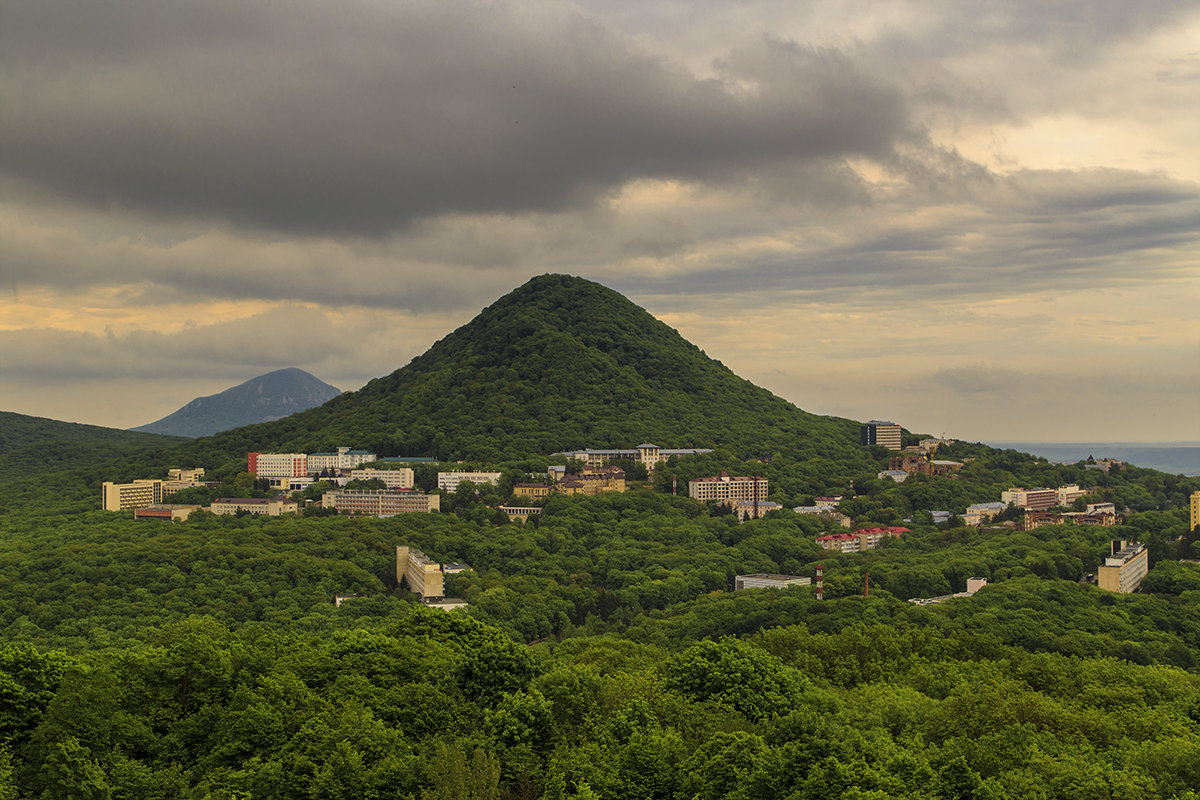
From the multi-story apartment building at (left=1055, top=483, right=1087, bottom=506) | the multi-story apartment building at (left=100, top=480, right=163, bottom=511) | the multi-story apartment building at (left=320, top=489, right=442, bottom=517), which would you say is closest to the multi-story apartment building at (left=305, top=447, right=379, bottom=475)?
the multi-story apartment building at (left=320, top=489, right=442, bottom=517)

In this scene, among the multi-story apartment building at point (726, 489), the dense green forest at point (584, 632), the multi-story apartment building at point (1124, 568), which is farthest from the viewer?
the multi-story apartment building at point (726, 489)

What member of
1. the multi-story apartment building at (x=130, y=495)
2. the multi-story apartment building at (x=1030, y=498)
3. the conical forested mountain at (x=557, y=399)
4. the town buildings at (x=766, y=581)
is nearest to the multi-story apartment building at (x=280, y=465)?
the conical forested mountain at (x=557, y=399)

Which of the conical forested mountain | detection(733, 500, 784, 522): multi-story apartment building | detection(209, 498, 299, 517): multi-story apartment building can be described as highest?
the conical forested mountain

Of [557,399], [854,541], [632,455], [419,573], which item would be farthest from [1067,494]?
[419,573]

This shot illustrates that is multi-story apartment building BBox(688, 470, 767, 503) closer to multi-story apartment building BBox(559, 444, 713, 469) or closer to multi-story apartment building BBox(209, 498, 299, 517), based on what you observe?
multi-story apartment building BBox(559, 444, 713, 469)

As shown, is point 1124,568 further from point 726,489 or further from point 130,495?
point 130,495

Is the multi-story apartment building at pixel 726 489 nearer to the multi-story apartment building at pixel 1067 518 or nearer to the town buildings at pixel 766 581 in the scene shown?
the town buildings at pixel 766 581
